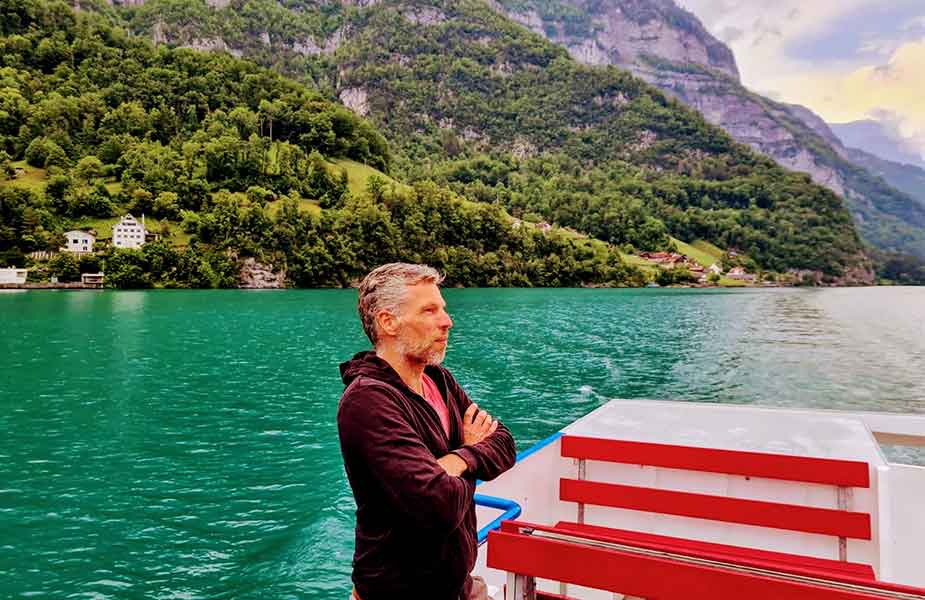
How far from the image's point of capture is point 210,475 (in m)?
12.9

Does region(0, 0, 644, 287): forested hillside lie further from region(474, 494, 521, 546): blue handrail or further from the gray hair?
the gray hair

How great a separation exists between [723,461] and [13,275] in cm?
12821

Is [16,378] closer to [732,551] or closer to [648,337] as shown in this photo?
[732,551]

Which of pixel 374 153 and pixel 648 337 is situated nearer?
pixel 648 337

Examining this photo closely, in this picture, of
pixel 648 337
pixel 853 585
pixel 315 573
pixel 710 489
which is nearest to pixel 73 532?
pixel 315 573

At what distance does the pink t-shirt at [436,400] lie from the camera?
2947 mm

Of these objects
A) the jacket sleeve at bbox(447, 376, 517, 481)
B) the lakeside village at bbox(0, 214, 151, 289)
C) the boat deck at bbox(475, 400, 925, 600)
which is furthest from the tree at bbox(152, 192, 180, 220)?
the jacket sleeve at bbox(447, 376, 517, 481)

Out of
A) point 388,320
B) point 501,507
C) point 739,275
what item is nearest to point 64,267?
point 501,507

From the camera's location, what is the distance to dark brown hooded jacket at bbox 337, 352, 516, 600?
235 centimetres

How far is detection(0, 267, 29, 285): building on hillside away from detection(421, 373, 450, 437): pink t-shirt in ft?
417

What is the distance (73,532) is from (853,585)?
10961mm

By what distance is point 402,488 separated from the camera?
2.32m

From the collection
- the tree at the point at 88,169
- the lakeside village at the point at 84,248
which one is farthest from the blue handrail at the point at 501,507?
the tree at the point at 88,169

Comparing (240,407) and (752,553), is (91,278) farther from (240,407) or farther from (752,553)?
(752,553)
